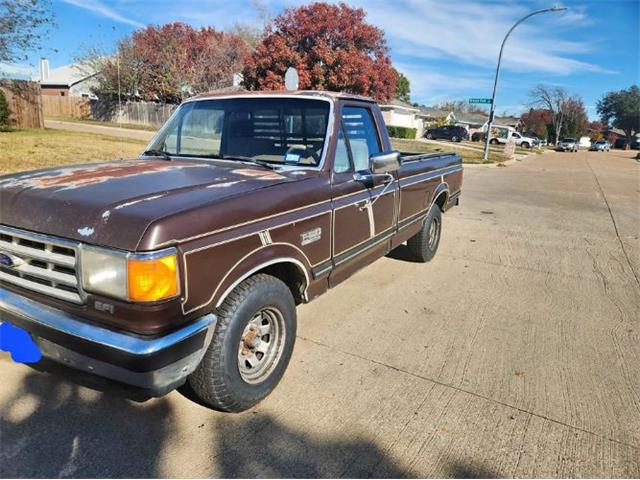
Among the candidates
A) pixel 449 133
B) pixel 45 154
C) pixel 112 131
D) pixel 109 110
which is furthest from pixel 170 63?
pixel 449 133

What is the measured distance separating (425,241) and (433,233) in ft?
1.30

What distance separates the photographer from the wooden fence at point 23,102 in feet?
68.5

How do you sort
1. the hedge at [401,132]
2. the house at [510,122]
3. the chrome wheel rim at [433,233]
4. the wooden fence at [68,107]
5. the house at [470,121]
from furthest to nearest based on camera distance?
the house at [510,122]
the house at [470,121]
the hedge at [401,132]
the wooden fence at [68,107]
the chrome wheel rim at [433,233]

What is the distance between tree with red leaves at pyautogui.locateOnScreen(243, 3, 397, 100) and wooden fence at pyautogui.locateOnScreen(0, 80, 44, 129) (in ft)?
34.4

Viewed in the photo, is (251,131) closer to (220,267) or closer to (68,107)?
(220,267)

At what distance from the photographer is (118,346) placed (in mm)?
2035

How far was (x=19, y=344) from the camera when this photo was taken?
7.48 feet

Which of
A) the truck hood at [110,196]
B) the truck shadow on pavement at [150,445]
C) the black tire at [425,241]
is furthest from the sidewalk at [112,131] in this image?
the truck shadow on pavement at [150,445]

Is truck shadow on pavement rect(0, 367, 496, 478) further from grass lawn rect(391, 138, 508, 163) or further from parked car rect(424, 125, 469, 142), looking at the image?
parked car rect(424, 125, 469, 142)

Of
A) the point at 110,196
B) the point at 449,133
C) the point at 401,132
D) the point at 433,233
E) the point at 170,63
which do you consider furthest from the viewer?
the point at 449,133

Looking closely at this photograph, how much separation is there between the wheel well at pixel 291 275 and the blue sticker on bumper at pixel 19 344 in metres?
1.27

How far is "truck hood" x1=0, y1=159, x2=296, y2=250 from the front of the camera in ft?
6.77

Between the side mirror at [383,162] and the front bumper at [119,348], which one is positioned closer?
the front bumper at [119,348]

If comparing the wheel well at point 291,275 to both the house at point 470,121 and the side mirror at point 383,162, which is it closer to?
the side mirror at point 383,162
